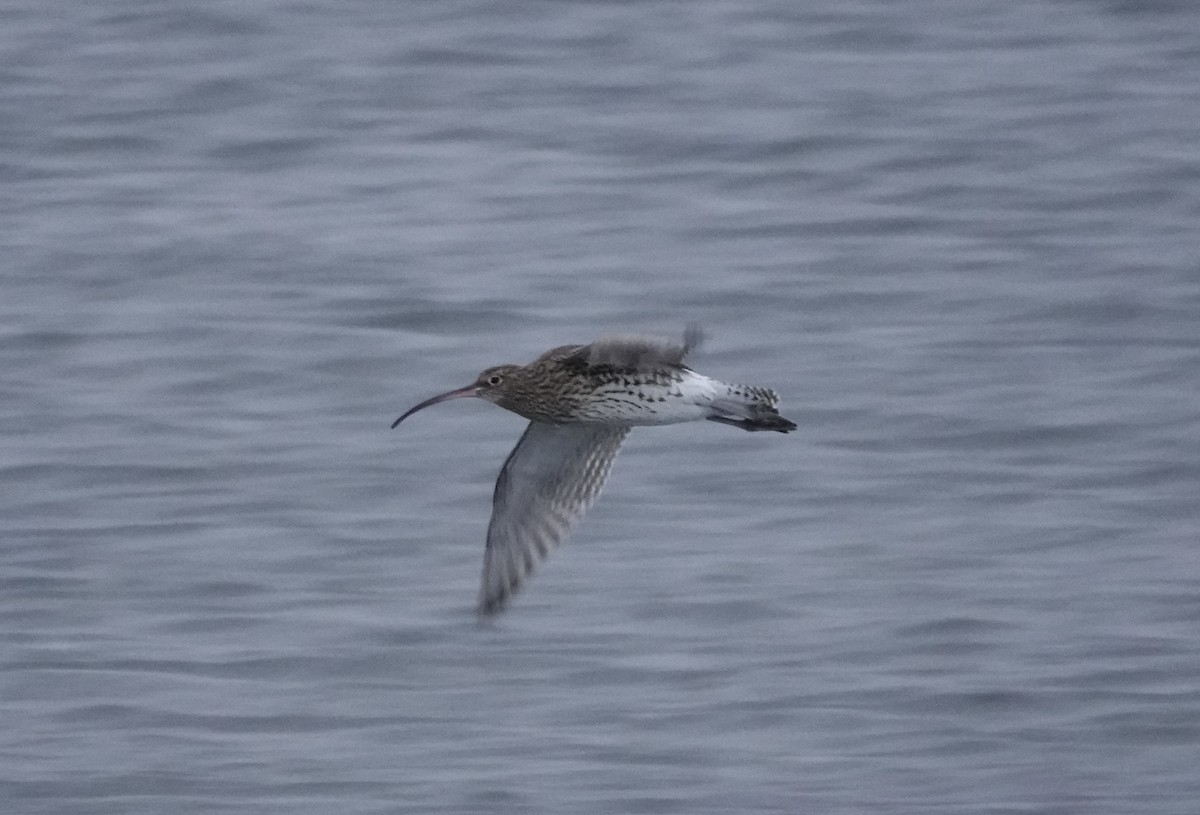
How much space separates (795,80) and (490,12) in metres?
2.54

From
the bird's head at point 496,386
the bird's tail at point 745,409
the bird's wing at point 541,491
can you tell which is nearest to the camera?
the bird's tail at point 745,409

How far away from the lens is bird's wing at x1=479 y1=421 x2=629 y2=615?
925 cm

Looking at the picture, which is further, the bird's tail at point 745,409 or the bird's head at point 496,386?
the bird's head at point 496,386

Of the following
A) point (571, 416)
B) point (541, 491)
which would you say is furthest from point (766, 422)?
point (541, 491)

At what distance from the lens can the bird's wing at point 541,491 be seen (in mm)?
9250

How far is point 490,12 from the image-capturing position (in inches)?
701

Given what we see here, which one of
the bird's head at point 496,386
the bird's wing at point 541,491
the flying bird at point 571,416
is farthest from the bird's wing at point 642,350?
the bird's wing at point 541,491

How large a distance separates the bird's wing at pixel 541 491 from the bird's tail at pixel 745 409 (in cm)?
88

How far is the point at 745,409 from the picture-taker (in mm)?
8500

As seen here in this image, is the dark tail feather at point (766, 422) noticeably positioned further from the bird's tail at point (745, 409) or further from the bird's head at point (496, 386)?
the bird's head at point (496, 386)

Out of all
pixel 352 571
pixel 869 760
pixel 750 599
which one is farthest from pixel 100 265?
pixel 869 760

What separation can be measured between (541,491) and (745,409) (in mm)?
1185

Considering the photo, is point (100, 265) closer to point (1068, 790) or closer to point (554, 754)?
point (554, 754)

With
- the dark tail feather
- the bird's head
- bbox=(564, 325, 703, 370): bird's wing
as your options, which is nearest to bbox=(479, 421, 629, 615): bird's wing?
the bird's head
